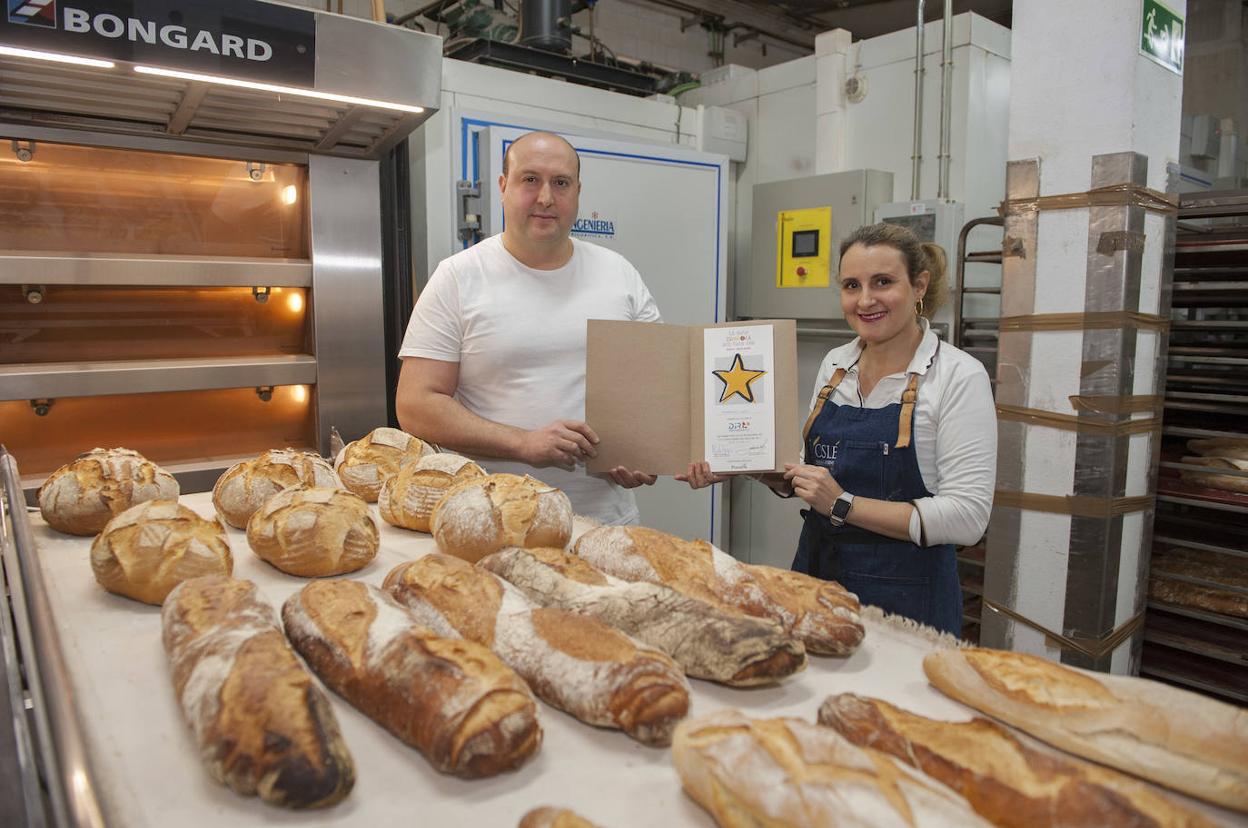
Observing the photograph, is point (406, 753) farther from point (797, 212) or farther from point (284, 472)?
point (797, 212)

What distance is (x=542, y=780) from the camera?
83 centimetres

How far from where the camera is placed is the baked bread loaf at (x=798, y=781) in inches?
27.3

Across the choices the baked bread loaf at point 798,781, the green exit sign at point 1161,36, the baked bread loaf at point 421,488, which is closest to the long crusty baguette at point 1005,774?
the baked bread loaf at point 798,781

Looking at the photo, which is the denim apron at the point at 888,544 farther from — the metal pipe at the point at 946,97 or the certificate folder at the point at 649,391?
the metal pipe at the point at 946,97

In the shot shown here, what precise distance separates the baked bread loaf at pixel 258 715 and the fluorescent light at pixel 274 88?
1607 mm

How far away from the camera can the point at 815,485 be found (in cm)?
175

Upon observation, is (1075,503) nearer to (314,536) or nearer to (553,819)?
(314,536)

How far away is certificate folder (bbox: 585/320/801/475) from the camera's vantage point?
1795 millimetres

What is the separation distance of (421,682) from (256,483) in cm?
89

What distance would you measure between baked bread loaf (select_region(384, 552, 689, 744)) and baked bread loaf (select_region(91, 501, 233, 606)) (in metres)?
0.31

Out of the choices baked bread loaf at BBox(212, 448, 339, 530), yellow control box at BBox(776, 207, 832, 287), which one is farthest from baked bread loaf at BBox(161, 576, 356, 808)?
yellow control box at BBox(776, 207, 832, 287)

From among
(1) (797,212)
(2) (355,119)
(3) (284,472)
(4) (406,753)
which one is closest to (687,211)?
(1) (797,212)

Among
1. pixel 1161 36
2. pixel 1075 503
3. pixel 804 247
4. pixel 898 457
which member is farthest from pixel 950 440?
pixel 804 247

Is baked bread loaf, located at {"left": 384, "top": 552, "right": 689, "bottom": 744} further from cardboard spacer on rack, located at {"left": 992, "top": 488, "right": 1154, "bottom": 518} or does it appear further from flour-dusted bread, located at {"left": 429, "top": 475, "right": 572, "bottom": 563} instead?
cardboard spacer on rack, located at {"left": 992, "top": 488, "right": 1154, "bottom": 518}
